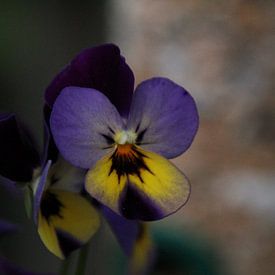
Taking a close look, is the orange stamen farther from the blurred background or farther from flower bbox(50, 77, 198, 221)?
the blurred background

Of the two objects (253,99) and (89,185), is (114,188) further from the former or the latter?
(253,99)

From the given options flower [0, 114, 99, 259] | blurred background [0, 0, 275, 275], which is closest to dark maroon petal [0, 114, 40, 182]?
flower [0, 114, 99, 259]

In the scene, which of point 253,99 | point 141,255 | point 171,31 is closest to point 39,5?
point 171,31

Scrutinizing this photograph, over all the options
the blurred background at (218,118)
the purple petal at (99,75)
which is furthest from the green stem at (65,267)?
the blurred background at (218,118)

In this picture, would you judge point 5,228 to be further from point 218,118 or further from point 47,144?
point 218,118

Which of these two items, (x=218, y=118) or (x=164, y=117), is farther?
(x=218, y=118)

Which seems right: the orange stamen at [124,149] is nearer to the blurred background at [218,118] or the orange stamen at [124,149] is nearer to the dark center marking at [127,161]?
the dark center marking at [127,161]

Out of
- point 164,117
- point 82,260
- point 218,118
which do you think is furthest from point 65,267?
point 218,118
